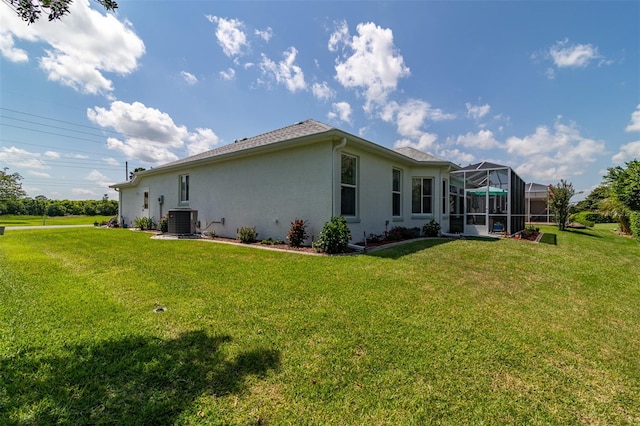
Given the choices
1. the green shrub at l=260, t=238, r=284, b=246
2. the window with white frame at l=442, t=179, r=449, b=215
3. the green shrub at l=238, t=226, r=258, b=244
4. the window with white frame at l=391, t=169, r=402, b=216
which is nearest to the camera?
the green shrub at l=260, t=238, r=284, b=246

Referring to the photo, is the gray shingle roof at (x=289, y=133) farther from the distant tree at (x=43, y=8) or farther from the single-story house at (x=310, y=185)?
the distant tree at (x=43, y=8)

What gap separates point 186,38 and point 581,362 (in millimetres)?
14952

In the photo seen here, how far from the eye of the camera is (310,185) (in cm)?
859

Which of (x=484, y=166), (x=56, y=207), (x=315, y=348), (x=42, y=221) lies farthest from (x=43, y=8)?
(x=56, y=207)

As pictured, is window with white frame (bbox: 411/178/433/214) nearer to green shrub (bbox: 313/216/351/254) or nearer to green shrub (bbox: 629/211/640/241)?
green shrub (bbox: 313/216/351/254)

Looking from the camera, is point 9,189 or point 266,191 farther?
point 9,189

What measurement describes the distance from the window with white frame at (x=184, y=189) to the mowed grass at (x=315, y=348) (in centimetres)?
881

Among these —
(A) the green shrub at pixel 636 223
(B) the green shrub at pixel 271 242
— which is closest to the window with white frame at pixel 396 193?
(B) the green shrub at pixel 271 242

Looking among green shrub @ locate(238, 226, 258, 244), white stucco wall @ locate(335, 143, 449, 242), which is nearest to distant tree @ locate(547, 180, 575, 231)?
white stucco wall @ locate(335, 143, 449, 242)

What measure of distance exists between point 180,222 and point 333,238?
26.0ft

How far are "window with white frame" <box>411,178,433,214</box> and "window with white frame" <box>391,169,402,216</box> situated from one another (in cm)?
99

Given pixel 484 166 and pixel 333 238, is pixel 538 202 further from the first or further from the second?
pixel 333 238

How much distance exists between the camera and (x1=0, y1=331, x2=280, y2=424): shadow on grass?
177cm

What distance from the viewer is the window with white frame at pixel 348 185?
28.6 feet
